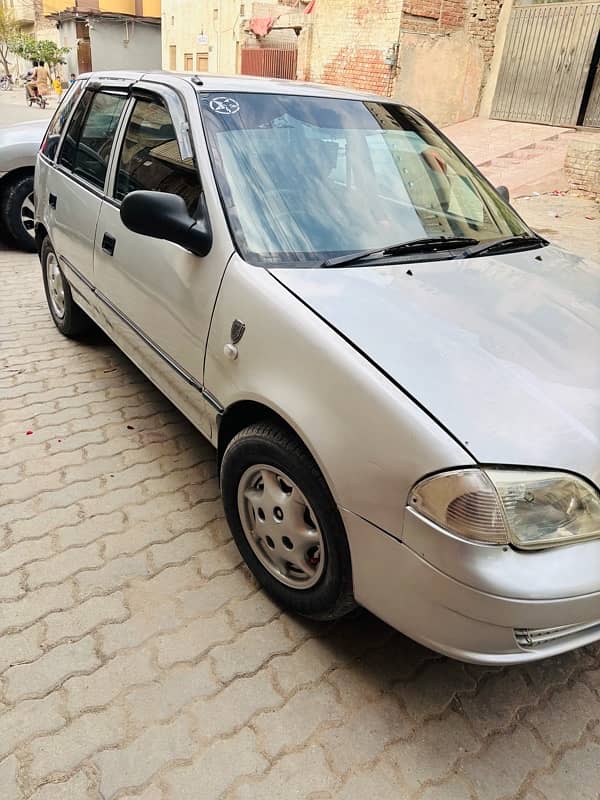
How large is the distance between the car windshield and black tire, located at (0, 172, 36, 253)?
4.62m

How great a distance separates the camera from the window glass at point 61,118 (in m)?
4.04

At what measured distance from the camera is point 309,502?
6.49 feet

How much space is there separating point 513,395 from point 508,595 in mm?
540

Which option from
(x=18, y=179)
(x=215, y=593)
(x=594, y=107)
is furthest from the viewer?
(x=594, y=107)

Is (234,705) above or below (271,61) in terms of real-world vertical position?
below

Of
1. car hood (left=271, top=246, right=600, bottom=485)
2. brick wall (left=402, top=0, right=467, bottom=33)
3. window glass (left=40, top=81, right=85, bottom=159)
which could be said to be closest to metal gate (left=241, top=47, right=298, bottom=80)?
brick wall (left=402, top=0, right=467, bottom=33)

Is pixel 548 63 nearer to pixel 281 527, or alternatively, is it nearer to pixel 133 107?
pixel 133 107

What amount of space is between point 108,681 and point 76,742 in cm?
22

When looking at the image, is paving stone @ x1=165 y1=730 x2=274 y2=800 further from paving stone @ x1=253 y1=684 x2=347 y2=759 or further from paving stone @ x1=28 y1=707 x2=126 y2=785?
paving stone @ x1=28 y1=707 x2=126 y2=785

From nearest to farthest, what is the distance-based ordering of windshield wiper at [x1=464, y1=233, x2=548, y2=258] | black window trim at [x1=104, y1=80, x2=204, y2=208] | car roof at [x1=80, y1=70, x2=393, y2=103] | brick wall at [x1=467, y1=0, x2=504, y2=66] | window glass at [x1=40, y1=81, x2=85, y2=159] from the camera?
windshield wiper at [x1=464, y1=233, x2=548, y2=258] → black window trim at [x1=104, y1=80, x2=204, y2=208] → car roof at [x1=80, y1=70, x2=393, y2=103] → window glass at [x1=40, y1=81, x2=85, y2=159] → brick wall at [x1=467, y1=0, x2=504, y2=66]

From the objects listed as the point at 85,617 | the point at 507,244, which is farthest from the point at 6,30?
the point at 85,617

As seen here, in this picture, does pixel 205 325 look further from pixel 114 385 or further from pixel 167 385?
pixel 114 385

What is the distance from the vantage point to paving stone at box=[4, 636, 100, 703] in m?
1.98

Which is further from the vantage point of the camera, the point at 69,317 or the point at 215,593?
the point at 69,317
